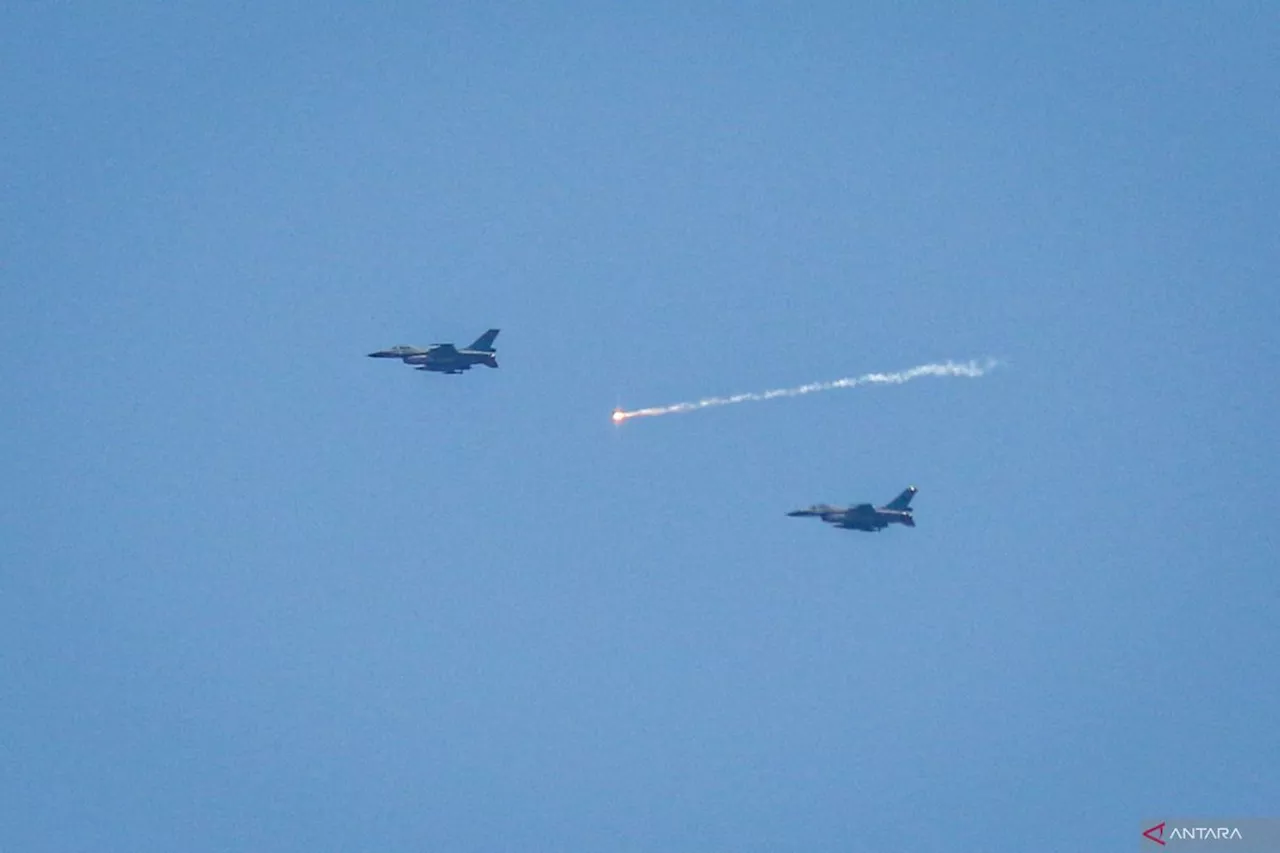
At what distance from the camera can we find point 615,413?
5679 inches

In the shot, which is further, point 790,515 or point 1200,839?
point 790,515

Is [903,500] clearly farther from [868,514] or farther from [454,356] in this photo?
[454,356]

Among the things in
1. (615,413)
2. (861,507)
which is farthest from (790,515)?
(615,413)

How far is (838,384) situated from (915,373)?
5.85 meters

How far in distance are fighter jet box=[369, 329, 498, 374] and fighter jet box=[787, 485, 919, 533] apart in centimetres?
2094

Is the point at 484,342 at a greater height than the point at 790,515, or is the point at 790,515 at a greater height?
the point at 484,342

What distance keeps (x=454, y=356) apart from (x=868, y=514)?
26.8m

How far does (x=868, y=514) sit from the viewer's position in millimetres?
135125

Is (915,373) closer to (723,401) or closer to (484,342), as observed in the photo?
(723,401)

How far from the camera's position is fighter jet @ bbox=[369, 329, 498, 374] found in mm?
136125

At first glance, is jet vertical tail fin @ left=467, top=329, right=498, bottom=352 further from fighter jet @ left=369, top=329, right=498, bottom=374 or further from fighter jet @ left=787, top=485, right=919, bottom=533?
fighter jet @ left=787, top=485, right=919, bottom=533

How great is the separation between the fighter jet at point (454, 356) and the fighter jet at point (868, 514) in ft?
68.7

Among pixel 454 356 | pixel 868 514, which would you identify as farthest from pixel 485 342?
pixel 868 514

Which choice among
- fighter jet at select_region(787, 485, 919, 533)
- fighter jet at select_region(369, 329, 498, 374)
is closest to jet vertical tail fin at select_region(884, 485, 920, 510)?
fighter jet at select_region(787, 485, 919, 533)
